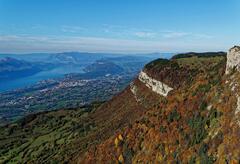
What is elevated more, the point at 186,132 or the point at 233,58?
the point at 233,58

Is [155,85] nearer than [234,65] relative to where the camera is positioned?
No

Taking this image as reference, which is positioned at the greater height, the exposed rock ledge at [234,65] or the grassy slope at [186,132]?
the exposed rock ledge at [234,65]

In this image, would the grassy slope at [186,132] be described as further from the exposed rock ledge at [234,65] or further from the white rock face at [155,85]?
the white rock face at [155,85]

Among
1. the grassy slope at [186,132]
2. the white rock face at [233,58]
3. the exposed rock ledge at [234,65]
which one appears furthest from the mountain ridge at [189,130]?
the white rock face at [233,58]

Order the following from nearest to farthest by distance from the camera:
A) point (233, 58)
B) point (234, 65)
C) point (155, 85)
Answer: point (234, 65), point (233, 58), point (155, 85)

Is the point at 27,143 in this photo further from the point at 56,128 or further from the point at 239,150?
the point at 239,150

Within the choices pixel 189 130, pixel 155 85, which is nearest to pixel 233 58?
pixel 189 130

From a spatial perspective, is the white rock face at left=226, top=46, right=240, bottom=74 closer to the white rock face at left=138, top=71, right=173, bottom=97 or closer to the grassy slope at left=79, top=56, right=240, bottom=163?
the grassy slope at left=79, top=56, right=240, bottom=163

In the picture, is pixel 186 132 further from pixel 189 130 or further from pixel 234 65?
pixel 234 65
